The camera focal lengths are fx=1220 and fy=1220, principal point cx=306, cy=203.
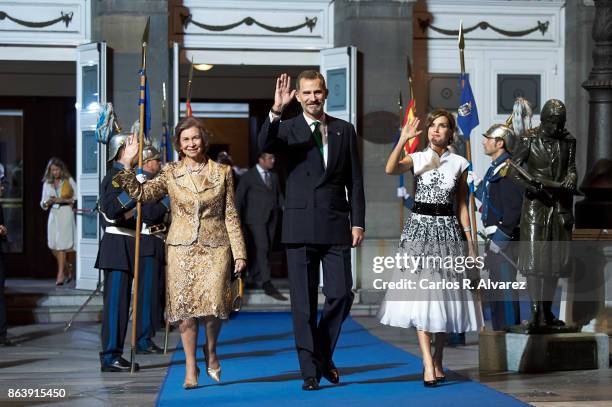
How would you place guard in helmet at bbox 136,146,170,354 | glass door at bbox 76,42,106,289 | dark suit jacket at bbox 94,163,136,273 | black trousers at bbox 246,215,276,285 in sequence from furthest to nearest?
black trousers at bbox 246,215,276,285 < glass door at bbox 76,42,106,289 < guard in helmet at bbox 136,146,170,354 < dark suit jacket at bbox 94,163,136,273

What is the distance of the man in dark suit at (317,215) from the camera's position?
7.91 m

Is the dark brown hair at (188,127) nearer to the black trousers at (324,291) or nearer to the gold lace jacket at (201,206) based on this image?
the gold lace jacket at (201,206)

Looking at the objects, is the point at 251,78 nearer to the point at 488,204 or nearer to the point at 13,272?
the point at 13,272

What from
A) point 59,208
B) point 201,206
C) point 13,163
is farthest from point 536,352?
point 13,163

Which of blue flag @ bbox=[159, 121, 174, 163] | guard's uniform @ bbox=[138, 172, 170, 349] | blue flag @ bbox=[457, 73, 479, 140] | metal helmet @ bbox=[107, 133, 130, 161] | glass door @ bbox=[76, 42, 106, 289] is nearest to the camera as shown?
metal helmet @ bbox=[107, 133, 130, 161]

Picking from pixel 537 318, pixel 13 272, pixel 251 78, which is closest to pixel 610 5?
pixel 537 318

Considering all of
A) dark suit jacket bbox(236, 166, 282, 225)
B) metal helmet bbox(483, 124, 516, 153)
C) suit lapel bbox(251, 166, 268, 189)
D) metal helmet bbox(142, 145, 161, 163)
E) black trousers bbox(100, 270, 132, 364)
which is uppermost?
metal helmet bbox(483, 124, 516, 153)

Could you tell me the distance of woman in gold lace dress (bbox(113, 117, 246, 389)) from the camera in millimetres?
7859

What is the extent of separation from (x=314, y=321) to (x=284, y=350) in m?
2.72

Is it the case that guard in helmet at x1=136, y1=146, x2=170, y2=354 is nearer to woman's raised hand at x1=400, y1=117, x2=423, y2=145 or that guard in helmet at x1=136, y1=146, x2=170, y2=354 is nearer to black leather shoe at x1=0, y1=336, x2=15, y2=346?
black leather shoe at x1=0, y1=336, x2=15, y2=346

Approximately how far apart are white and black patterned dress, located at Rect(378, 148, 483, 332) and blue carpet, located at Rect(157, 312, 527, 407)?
1.53 feet

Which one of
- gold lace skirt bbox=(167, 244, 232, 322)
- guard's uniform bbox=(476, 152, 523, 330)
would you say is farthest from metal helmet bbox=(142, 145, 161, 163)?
guard's uniform bbox=(476, 152, 523, 330)

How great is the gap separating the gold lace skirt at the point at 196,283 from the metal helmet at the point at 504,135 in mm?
3607

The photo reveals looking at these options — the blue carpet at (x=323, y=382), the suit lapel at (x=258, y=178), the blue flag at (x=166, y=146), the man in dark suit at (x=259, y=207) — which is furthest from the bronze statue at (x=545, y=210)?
the suit lapel at (x=258, y=178)
